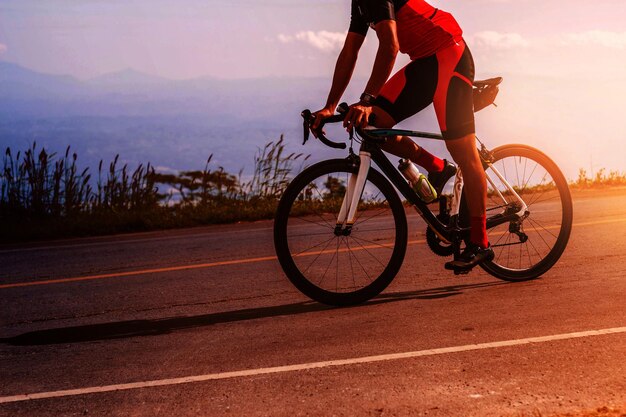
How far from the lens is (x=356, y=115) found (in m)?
5.91

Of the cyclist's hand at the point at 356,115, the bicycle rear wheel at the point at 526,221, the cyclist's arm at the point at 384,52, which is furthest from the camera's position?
the bicycle rear wheel at the point at 526,221

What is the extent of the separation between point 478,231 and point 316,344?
5.54ft

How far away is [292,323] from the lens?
5965 millimetres

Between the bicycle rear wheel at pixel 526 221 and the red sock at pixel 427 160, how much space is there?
1.76 ft

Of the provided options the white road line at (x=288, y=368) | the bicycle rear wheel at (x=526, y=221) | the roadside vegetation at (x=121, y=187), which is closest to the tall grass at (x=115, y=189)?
the roadside vegetation at (x=121, y=187)

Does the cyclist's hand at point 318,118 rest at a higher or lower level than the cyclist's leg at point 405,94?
lower

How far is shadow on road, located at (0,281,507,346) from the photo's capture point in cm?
611

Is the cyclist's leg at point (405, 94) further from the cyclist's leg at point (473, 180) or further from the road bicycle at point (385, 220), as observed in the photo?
the cyclist's leg at point (473, 180)

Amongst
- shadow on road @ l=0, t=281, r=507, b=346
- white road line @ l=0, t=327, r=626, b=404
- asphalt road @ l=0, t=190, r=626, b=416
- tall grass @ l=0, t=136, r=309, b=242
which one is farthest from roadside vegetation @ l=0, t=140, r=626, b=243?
white road line @ l=0, t=327, r=626, b=404

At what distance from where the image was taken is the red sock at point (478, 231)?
6.41m

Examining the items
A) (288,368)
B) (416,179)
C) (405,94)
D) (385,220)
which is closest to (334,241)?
(385,220)

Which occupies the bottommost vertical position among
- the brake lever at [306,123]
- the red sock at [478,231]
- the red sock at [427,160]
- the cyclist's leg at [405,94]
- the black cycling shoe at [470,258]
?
the black cycling shoe at [470,258]

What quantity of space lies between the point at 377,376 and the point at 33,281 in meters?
5.44

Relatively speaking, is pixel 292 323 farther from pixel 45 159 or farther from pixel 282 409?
pixel 45 159
